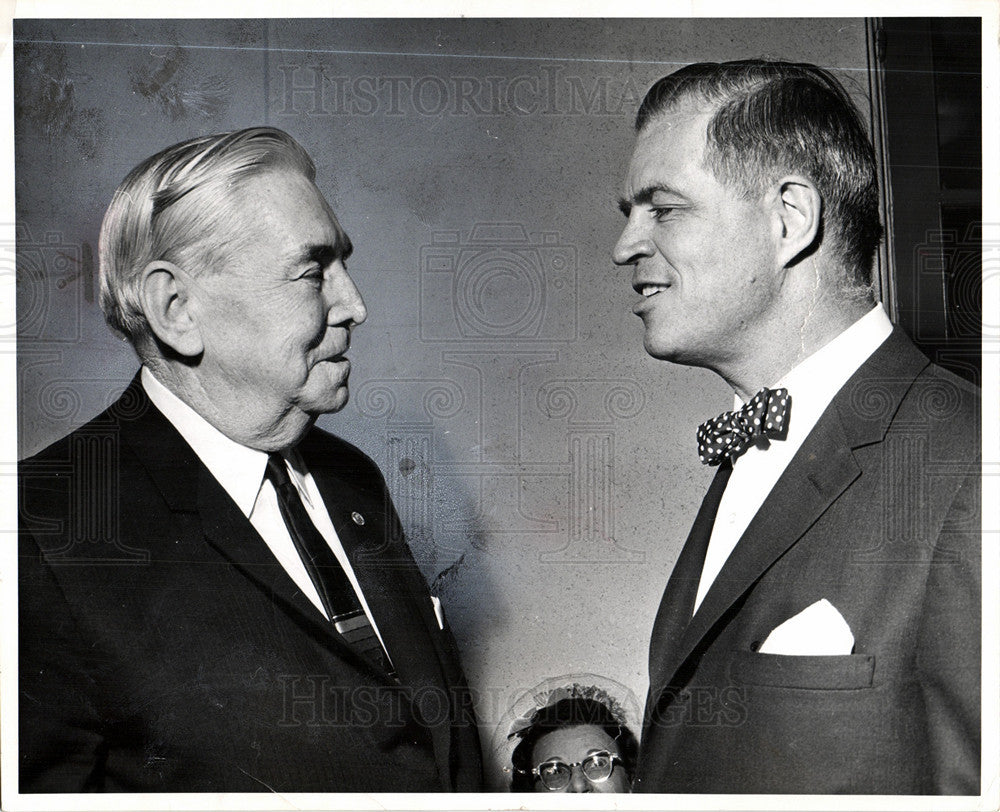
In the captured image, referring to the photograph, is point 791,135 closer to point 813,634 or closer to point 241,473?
point 813,634

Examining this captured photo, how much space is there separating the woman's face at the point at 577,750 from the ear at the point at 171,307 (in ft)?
4.19

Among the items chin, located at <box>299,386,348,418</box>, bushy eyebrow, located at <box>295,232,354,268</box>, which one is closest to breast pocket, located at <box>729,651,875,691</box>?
chin, located at <box>299,386,348,418</box>

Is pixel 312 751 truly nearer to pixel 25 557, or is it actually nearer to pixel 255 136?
pixel 25 557

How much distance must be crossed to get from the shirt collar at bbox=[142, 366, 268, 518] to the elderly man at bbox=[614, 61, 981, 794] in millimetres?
1043

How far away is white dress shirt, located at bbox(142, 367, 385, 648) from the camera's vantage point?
249 cm

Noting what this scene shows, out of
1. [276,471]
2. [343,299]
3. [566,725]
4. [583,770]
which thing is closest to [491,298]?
[343,299]

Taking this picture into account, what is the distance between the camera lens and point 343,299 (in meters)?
2.52

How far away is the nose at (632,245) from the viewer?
2.51 meters

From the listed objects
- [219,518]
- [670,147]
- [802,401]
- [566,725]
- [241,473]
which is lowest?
[566,725]

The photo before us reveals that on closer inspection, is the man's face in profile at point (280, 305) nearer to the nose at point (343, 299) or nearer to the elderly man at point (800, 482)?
the nose at point (343, 299)

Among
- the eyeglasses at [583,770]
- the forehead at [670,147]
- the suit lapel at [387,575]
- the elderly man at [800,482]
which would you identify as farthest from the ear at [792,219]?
the eyeglasses at [583,770]

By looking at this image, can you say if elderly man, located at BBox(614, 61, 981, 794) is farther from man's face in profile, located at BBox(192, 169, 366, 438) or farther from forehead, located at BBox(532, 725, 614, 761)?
man's face in profile, located at BBox(192, 169, 366, 438)

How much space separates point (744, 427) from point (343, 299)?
1.02 m
